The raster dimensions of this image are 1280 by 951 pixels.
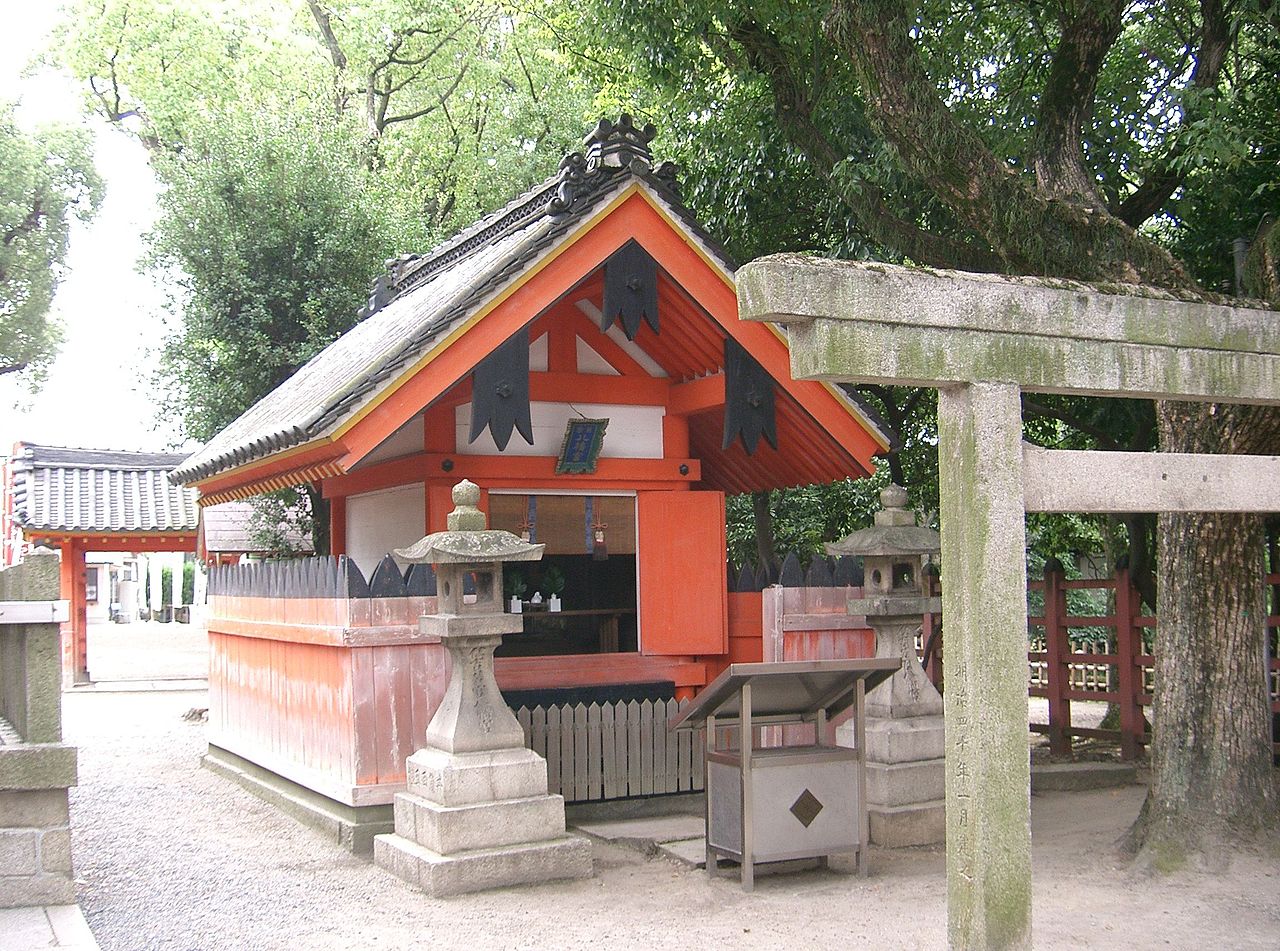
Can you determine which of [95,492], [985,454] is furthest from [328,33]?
[985,454]

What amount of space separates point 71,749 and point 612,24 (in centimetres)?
729

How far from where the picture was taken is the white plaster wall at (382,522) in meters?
10.2

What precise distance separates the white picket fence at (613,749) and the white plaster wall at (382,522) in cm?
193

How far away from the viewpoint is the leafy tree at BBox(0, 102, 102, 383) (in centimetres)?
3038

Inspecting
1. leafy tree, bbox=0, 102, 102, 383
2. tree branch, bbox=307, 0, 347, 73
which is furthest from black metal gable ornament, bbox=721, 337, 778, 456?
leafy tree, bbox=0, 102, 102, 383

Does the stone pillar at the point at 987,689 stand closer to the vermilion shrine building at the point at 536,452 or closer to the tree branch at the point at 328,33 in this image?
the vermilion shrine building at the point at 536,452

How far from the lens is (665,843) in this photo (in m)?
8.63

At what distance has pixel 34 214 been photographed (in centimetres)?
3144

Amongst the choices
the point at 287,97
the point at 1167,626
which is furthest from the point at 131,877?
the point at 287,97

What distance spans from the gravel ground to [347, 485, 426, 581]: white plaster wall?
2.61 metres

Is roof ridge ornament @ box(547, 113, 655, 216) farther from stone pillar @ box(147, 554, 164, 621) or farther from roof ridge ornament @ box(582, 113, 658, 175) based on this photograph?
stone pillar @ box(147, 554, 164, 621)

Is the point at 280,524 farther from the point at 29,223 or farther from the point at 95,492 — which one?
the point at 29,223

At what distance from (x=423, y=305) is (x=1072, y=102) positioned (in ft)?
19.7

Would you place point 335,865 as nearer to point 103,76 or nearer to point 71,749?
point 71,749
